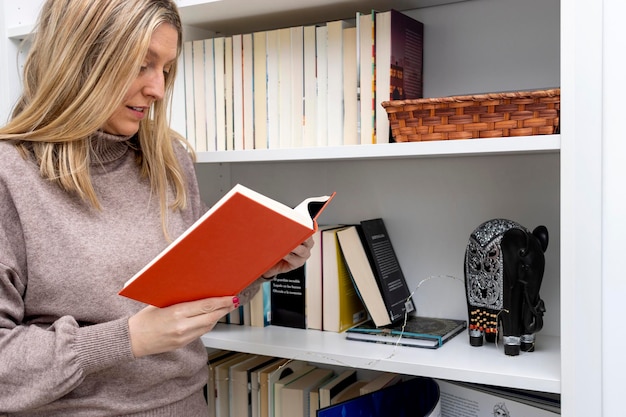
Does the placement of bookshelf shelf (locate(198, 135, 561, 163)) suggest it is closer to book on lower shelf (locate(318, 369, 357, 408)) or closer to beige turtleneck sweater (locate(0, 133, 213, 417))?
beige turtleneck sweater (locate(0, 133, 213, 417))

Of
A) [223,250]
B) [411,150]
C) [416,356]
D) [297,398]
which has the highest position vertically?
[411,150]

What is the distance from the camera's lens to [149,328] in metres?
0.90

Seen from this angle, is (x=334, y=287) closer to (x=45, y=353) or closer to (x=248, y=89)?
(x=248, y=89)

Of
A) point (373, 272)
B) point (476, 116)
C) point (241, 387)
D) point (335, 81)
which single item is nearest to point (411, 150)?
point (476, 116)

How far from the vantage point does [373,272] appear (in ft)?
4.36

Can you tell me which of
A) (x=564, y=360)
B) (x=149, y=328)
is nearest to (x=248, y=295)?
(x=149, y=328)

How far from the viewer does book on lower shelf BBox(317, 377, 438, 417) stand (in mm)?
1148

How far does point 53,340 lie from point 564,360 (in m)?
0.75

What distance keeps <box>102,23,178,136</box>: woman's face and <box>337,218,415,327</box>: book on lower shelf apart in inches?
19.0

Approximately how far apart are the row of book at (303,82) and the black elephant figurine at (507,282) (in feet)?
0.89

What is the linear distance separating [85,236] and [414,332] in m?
0.63

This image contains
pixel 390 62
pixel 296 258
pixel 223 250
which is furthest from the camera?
pixel 390 62

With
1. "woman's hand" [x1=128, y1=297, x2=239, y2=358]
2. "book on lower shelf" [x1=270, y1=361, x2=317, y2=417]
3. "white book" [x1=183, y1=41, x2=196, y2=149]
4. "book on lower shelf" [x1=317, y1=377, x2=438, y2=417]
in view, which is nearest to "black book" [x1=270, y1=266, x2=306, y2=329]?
"book on lower shelf" [x1=270, y1=361, x2=317, y2=417]

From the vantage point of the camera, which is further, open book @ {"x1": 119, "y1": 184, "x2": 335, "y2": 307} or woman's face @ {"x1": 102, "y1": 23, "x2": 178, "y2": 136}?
woman's face @ {"x1": 102, "y1": 23, "x2": 178, "y2": 136}
